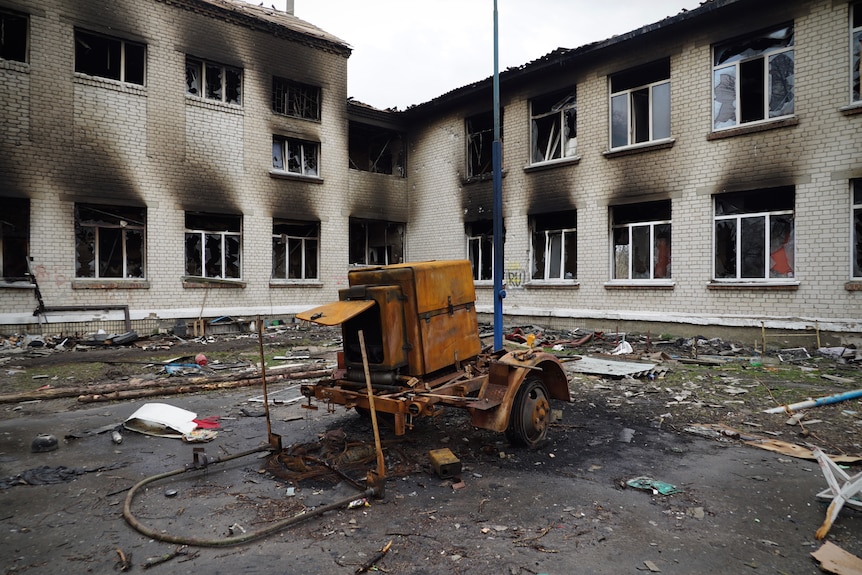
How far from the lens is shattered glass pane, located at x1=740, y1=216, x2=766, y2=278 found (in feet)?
33.9

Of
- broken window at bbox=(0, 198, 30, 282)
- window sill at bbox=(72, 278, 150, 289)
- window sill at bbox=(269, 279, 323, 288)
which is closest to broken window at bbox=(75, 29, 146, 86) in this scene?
broken window at bbox=(0, 198, 30, 282)

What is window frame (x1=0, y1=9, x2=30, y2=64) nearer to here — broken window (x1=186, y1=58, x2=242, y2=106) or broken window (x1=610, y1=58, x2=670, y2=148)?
broken window (x1=186, y1=58, x2=242, y2=106)

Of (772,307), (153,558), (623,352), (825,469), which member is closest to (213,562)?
(153,558)

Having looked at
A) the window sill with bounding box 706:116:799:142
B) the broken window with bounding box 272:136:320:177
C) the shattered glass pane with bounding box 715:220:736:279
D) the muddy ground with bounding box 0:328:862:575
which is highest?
the broken window with bounding box 272:136:320:177

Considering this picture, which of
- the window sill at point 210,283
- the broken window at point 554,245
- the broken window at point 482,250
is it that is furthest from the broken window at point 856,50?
the window sill at point 210,283

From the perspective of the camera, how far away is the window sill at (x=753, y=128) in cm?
986

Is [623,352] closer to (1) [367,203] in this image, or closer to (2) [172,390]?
(2) [172,390]

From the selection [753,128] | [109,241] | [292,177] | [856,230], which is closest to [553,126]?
[753,128]

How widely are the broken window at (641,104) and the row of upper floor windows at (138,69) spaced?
9.26 metres

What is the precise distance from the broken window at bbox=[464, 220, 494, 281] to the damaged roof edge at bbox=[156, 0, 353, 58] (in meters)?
7.40

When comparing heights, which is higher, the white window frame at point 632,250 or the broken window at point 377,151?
the broken window at point 377,151

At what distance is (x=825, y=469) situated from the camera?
3457 mm

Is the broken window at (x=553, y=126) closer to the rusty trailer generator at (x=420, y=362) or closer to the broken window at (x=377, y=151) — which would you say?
the broken window at (x=377, y=151)

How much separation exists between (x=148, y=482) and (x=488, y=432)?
3.22m
